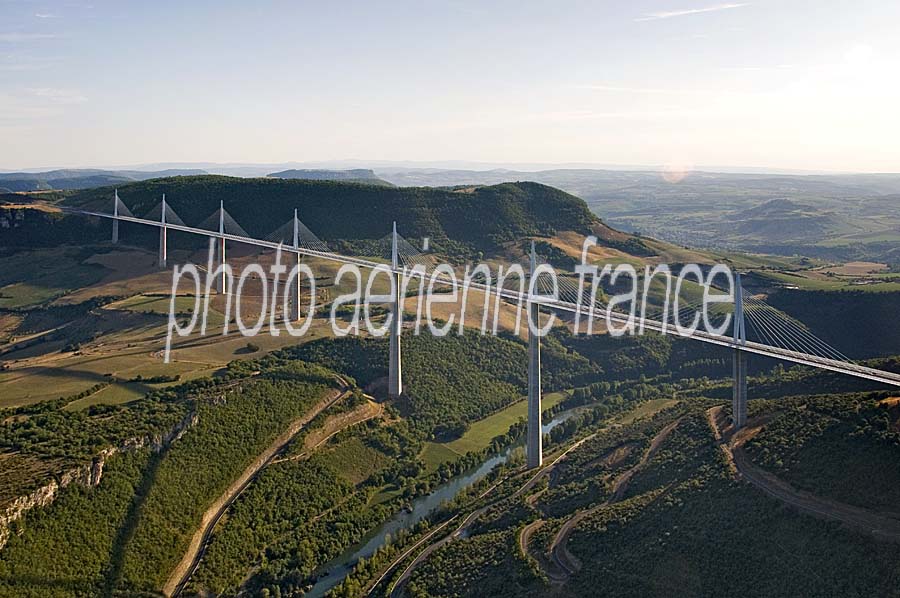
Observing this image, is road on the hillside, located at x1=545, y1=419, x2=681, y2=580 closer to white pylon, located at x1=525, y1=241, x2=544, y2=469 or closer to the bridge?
the bridge

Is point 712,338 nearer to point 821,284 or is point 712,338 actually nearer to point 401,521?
point 401,521

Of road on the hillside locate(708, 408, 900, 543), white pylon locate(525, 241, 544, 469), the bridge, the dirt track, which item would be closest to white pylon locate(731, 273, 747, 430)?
the bridge

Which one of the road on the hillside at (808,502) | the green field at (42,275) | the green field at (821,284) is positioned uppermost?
the green field at (42,275)

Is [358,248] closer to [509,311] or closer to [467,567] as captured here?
[509,311]

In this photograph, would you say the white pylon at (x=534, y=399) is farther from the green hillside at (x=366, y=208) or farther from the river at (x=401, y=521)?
the green hillside at (x=366, y=208)

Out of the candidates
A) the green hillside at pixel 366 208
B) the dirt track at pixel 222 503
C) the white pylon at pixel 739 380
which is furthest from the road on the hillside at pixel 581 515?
the green hillside at pixel 366 208

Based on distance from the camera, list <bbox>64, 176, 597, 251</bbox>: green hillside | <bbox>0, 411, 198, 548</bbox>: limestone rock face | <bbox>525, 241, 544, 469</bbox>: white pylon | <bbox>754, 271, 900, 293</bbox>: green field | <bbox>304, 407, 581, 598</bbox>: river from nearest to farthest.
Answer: <bbox>0, 411, 198, 548</bbox>: limestone rock face
<bbox>304, 407, 581, 598</bbox>: river
<bbox>525, 241, 544, 469</bbox>: white pylon
<bbox>754, 271, 900, 293</bbox>: green field
<bbox>64, 176, 597, 251</bbox>: green hillside

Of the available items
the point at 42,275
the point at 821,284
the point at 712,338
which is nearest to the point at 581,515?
the point at 712,338

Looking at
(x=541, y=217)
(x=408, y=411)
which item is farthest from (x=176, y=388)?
(x=541, y=217)

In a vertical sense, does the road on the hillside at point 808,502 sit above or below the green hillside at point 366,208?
below
